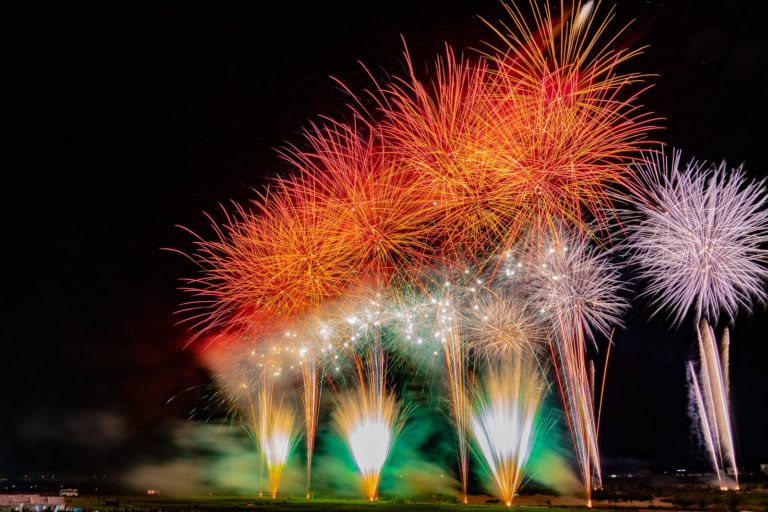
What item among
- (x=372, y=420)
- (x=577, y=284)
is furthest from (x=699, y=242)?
(x=372, y=420)

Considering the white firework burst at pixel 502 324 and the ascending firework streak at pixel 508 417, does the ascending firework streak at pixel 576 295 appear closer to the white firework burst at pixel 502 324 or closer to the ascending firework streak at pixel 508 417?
the white firework burst at pixel 502 324

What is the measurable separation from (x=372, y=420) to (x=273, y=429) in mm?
7199

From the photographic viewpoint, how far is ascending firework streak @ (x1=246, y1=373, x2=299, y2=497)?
3173 centimetres

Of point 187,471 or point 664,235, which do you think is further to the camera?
point 187,471

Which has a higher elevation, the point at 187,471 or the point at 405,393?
the point at 405,393

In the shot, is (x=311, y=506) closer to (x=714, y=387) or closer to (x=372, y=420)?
(x=372, y=420)

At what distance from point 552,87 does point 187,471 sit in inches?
1380

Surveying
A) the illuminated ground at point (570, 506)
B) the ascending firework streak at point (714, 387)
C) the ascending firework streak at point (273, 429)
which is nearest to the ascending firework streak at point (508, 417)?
the illuminated ground at point (570, 506)

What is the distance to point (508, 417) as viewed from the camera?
25344 mm

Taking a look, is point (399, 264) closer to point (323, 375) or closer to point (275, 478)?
point (323, 375)

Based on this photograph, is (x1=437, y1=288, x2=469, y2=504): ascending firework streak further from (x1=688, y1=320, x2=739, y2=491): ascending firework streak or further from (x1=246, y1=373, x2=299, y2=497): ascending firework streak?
(x1=246, y1=373, x2=299, y2=497): ascending firework streak

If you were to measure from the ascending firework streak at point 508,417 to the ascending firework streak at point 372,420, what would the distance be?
181 inches

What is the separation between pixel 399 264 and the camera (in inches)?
900

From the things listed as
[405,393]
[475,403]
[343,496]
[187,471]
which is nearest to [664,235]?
[475,403]
